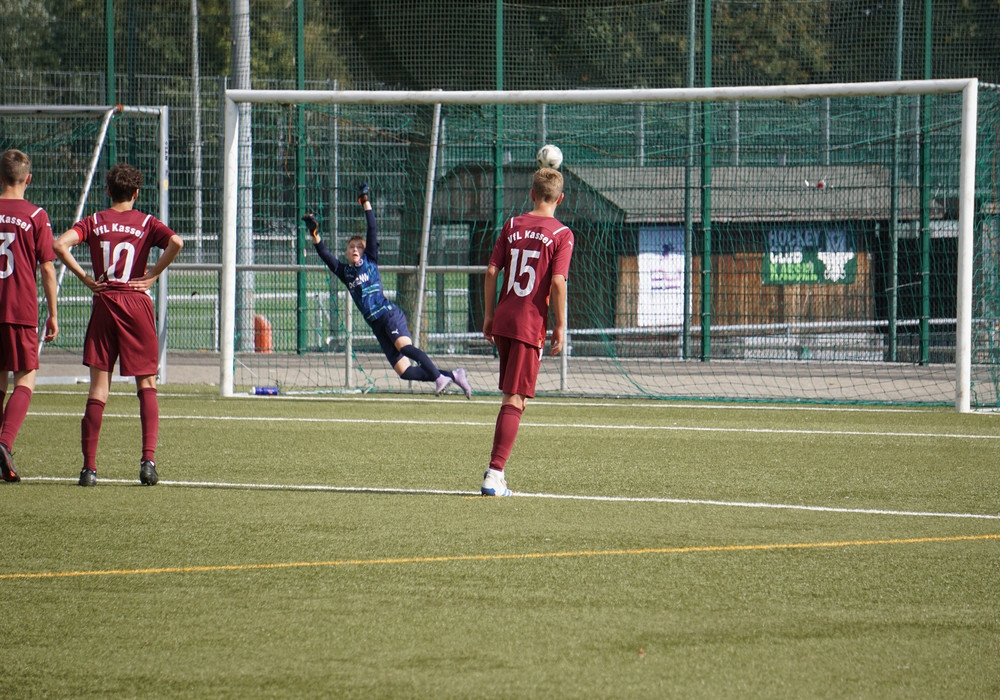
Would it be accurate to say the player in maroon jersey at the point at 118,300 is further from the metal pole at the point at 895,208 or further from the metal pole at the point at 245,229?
the metal pole at the point at 895,208

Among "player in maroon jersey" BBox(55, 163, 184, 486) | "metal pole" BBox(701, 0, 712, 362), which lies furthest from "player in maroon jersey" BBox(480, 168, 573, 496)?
"metal pole" BBox(701, 0, 712, 362)

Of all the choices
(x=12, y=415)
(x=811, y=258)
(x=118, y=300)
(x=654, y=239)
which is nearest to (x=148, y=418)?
(x=118, y=300)

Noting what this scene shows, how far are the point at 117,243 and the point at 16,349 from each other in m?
0.94

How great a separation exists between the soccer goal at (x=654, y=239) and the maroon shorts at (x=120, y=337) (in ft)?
18.7

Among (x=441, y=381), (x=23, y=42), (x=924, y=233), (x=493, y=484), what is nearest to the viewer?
(x=493, y=484)

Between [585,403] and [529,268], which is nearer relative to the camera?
[529,268]

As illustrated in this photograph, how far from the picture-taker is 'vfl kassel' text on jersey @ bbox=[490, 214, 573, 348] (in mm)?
6250

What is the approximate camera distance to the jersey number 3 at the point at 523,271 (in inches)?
247

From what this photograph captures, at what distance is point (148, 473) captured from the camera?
257 inches

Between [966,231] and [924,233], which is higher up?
[924,233]

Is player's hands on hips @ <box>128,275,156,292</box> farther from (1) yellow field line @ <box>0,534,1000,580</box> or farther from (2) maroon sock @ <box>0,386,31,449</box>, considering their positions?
(1) yellow field line @ <box>0,534,1000,580</box>

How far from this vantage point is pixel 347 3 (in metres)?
17.2

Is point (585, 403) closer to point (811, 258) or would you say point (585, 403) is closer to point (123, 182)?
point (811, 258)

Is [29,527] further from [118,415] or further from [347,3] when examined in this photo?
[347,3]
